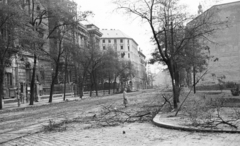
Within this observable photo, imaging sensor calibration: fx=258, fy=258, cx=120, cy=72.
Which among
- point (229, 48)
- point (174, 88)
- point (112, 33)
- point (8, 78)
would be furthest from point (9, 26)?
point (112, 33)

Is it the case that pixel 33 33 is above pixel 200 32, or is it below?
above

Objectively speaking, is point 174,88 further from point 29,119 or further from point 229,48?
point 229,48

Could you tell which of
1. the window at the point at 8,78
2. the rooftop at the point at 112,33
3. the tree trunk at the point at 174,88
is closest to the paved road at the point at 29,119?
the tree trunk at the point at 174,88

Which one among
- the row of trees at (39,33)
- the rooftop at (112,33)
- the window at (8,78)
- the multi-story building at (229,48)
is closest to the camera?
the row of trees at (39,33)

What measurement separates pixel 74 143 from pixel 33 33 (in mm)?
19834

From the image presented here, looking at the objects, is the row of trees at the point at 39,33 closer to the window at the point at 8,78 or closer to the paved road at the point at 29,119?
the window at the point at 8,78

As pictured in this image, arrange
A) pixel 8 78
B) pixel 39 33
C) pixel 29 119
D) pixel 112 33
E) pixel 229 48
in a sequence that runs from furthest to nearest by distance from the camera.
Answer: pixel 112 33 → pixel 229 48 → pixel 8 78 → pixel 39 33 → pixel 29 119

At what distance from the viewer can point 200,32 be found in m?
16.2

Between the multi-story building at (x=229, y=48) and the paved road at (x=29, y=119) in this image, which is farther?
the multi-story building at (x=229, y=48)

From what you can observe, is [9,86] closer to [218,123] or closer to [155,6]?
[155,6]

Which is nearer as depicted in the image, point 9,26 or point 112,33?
point 9,26

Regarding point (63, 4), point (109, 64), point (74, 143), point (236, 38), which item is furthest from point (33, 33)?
point (236, 38)

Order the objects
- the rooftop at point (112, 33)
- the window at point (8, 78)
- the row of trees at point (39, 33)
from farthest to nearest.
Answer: the rooftop at point (112, 33) → the window at point (8, 78) → the row of trees at point (39, 33)

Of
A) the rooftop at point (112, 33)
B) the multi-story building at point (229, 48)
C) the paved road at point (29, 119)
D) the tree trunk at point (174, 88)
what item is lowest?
the paved road at point (29, 119)
